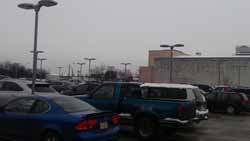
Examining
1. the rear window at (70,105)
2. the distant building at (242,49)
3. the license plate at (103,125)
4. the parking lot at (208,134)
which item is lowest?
the parking lot at (208,134)

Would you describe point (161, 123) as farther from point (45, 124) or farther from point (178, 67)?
point (178, 67)

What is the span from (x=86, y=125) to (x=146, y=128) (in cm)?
380

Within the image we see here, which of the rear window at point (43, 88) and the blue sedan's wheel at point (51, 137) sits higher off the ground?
the rear window at point (43, 88)

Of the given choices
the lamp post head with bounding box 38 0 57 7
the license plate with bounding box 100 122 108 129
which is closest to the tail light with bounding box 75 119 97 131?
the license plate with bounding box 100 122 108 129

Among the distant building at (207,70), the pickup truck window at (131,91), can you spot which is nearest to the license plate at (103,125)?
the pickup truck window at (131,91)

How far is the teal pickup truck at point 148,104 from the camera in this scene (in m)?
10.4

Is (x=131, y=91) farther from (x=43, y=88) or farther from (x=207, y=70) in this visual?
(x=207, y=70)

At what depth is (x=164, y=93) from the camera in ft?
37.1

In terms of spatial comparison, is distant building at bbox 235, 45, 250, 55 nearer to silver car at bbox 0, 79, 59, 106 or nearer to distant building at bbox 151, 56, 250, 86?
distant building at bbox 151, 56, 250, 86

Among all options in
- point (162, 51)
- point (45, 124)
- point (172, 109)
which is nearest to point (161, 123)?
point (172, 109)

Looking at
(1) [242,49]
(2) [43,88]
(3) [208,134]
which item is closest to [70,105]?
(3) [208,134]

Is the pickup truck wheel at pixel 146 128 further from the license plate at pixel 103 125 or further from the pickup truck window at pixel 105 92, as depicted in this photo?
the license plate at pixel 103 125

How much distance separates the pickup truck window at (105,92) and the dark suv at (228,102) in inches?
468

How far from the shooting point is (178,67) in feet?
234
